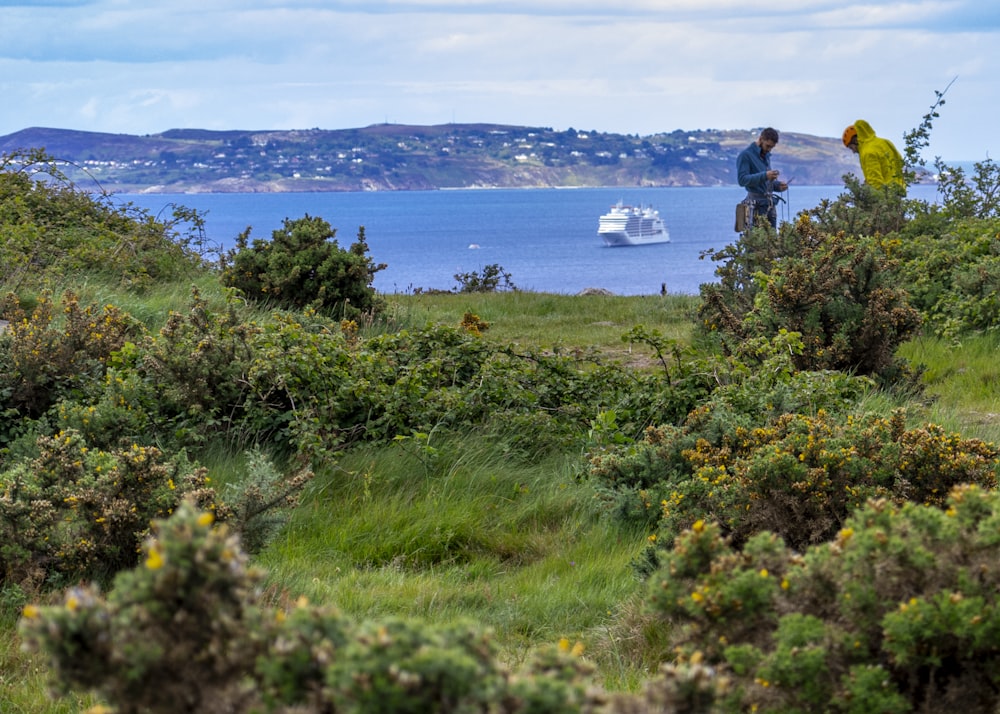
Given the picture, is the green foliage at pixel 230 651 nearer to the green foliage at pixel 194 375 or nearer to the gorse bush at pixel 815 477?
the gorse bush at pixel 815 477

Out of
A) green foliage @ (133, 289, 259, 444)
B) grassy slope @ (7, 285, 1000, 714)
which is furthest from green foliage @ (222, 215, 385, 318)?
grassy slope @ (7, 285, 1000, 714)

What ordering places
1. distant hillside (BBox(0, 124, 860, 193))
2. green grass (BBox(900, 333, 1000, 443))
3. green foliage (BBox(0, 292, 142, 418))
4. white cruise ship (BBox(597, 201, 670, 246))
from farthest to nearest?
distant hillside (BBox(0, 124, 860, 193)) < white cruise ship (BBox(597, 201, 670, 246)) < green grass (BBox(900, 333, 1000, 443)) < green foliage (BBox(0, 292, 142, 418))

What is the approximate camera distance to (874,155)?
Answer: 12.7 metres

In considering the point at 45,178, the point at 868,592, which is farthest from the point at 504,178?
the point at 868,592

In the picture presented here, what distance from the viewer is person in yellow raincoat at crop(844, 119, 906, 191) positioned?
12.7m

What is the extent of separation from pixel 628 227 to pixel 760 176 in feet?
300


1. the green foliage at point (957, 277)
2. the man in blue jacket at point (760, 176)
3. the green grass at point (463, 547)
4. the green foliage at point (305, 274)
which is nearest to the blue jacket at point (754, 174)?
the man in blue jacket at point (760, 176)

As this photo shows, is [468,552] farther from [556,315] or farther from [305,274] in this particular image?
[556,315]

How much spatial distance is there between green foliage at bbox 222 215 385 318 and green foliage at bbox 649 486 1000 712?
8533 millimetres

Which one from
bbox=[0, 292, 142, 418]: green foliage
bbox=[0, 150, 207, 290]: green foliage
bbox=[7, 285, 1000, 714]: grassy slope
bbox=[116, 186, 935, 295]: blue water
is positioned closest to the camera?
bbox=[7, 285, 1000, 714]: grassy slope

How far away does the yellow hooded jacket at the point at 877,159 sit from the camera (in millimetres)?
12672

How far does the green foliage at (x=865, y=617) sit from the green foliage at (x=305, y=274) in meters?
8.53

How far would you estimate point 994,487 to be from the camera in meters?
3.97

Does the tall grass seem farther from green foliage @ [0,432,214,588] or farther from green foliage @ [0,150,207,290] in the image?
green foliage @ [0,432,214,588]
